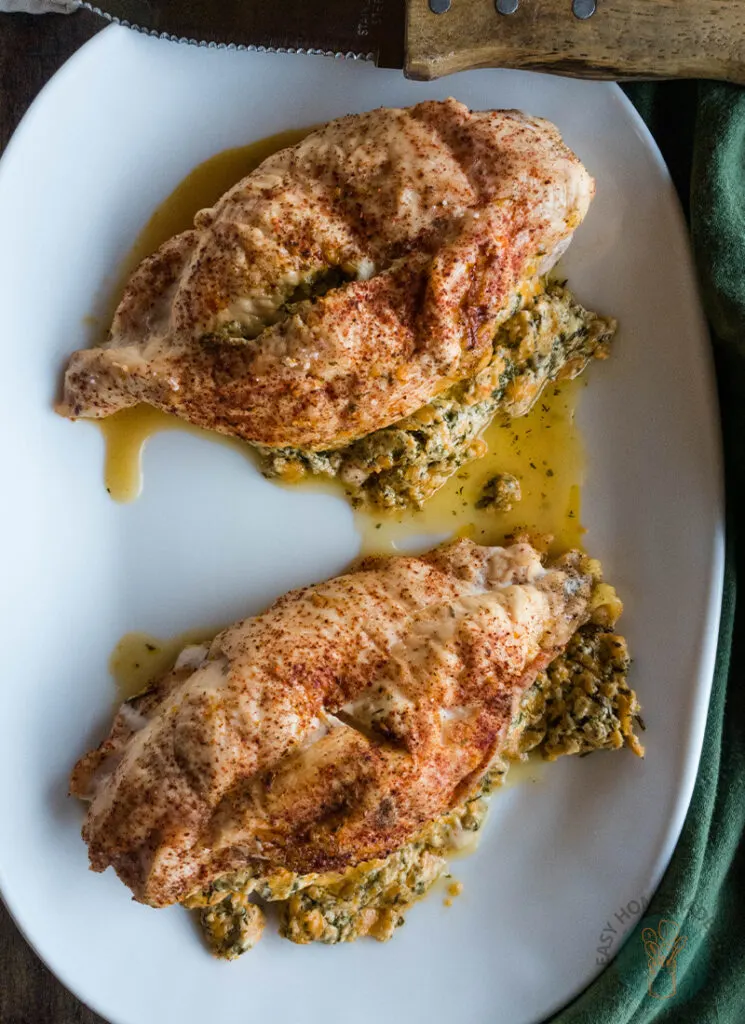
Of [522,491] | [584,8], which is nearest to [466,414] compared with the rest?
[522,491]

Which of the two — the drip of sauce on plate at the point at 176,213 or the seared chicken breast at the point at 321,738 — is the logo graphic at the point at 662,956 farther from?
the drip of sauce on plate at the point at 176,213

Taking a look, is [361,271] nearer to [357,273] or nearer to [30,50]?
[357,273]

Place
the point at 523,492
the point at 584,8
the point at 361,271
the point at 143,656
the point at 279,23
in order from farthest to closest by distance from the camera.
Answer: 1. the point at 523,492
2. the point at 143,656
3. the point at 279,23
4. the point at 584,8
5. the point at 361,271

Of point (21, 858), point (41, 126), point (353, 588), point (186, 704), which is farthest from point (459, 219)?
point (21, 858)

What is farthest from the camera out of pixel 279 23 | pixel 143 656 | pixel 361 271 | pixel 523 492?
pixel 523 492

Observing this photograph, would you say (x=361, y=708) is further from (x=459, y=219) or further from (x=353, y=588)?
(x=459, y=219)

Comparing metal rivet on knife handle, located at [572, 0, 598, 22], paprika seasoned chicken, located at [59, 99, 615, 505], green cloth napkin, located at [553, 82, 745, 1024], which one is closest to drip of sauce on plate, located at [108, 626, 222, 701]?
paprika seasoned chicken, located at [59, 99, 615, 505]

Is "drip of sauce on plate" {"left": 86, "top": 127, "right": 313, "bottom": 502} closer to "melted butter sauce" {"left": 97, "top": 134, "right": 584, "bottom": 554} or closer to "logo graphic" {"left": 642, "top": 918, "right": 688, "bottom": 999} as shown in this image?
"melted butter sauce" {"left": 97, "top": 134, "right": 584, "bottom": 554}
